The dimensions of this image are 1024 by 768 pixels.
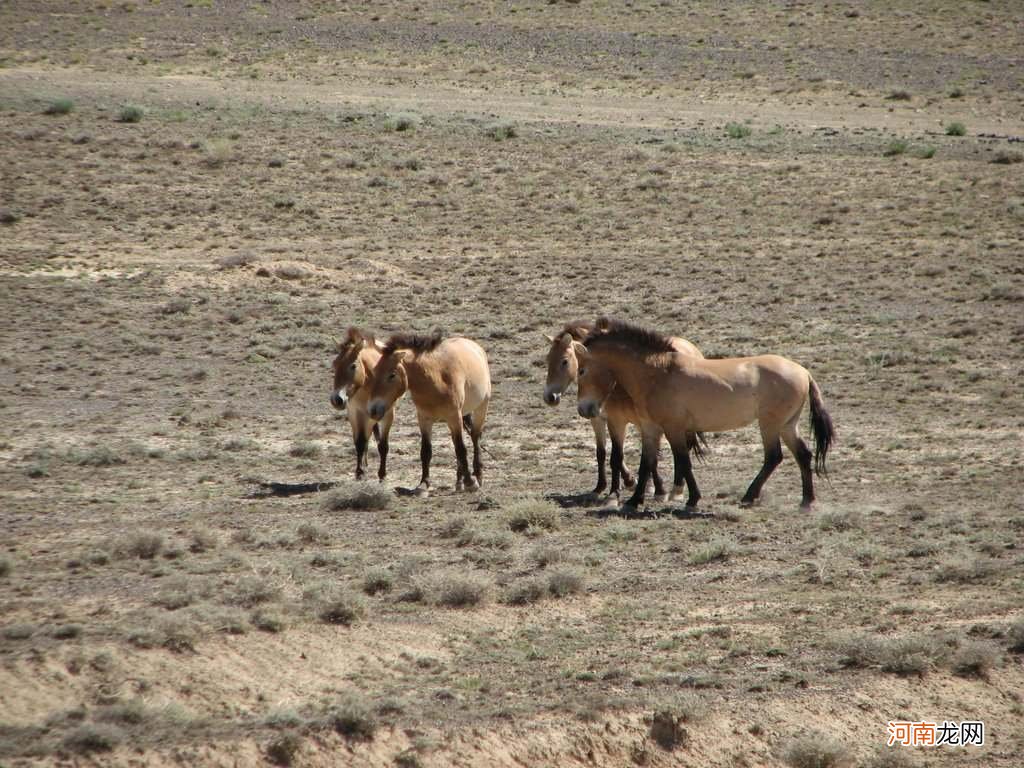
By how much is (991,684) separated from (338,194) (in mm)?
27174

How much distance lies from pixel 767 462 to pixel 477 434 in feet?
12.0

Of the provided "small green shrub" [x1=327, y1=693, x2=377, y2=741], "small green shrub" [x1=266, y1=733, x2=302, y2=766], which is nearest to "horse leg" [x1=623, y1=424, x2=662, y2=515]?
→ "small green shrub" [x1=327, y1=693, x2=377, y2=741]

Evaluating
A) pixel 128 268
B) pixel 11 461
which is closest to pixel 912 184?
pixel 128 268

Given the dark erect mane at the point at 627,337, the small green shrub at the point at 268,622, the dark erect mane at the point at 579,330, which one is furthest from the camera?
the dark erect mane at the point at 579,330

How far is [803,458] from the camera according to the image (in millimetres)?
14852

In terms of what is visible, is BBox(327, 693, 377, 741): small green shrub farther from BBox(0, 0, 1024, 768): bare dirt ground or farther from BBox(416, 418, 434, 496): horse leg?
BBox(416, 418, 434, 496): horse leg

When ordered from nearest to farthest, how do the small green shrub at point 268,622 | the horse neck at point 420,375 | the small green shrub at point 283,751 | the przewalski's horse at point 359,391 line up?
the small green shrub at point 283,751, the small green shrub at point 268,622, the horse neck at point 420,375, the przewalski's horse at point 359,391

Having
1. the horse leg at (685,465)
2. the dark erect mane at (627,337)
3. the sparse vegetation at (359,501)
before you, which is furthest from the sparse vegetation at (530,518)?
the dark erect mane at (627,337)

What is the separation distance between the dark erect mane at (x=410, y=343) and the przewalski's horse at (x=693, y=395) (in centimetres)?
174

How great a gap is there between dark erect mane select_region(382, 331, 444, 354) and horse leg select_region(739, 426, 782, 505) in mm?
3986

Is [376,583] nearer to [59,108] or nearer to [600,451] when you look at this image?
[600,451]

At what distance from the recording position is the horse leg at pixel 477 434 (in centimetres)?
1608

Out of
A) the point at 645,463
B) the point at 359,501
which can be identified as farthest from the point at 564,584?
the point at 359,501

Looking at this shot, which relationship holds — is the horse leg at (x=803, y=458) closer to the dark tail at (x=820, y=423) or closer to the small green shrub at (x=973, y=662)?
the dark tail at (x=820, y=423)
